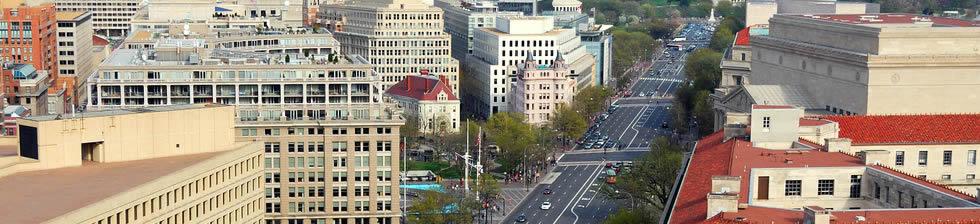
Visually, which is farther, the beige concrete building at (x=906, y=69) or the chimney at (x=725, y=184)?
the beige concrete building at (x=906, y=69)

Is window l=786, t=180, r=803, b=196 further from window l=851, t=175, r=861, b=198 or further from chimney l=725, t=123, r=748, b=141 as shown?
chimney l=725, t=123, r=748, b=141

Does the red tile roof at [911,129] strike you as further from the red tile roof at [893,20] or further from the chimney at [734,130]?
the red tile roof at [893,20]

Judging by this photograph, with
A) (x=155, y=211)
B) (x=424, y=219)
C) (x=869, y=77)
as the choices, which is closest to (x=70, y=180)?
(x=155, y=211)

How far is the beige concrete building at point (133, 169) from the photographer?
86.3m

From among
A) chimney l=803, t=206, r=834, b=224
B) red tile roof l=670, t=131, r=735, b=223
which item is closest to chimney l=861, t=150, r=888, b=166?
red tile roof l=670, t=131, r=735, b=223

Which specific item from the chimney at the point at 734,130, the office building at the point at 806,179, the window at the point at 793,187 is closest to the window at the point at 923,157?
the office building at the point at 806,179

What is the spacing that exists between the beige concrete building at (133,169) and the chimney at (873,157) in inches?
1535

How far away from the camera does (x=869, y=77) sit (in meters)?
166

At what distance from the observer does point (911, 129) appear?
140m

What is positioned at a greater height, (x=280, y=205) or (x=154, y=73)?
(x=154, y=73)

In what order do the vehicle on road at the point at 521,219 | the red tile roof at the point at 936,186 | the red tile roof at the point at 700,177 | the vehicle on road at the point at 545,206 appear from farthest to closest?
the vehicle on road at the point at 545,206, the vehicle on road at the point at 521,219, the red tile roof at the point at 700,177, the red tile roof at the point at 936,186

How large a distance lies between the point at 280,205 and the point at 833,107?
61.6m

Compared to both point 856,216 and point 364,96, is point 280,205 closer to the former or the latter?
point 364,96

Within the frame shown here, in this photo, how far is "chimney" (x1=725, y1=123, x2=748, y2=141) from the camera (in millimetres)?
134875
